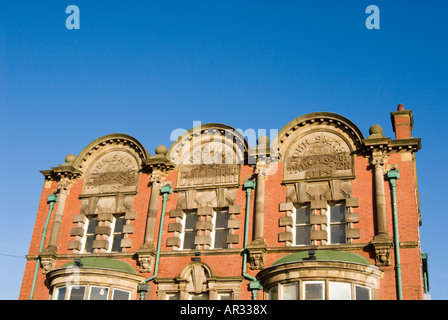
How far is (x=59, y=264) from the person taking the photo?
27562 mm

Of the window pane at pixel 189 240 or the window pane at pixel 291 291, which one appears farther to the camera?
the window pane at pixel 189 240

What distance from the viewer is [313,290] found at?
22.1 metres

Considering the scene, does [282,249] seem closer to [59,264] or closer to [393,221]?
[393,221]

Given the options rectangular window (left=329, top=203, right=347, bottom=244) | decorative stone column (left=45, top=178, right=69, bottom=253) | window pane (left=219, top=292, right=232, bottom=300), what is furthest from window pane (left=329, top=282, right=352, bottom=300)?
decorative stone column (left=45, top=178, right=69, bottom=253)

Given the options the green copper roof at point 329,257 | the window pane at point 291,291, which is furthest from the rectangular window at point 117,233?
the window pane at point 291,291

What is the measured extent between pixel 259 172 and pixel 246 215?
2.16 meters

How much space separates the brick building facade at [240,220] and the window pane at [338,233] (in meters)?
0.05

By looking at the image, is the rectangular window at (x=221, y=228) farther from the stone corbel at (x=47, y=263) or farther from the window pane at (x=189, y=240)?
the stone corbel at (x=47, y=263)

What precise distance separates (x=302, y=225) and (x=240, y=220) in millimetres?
2824

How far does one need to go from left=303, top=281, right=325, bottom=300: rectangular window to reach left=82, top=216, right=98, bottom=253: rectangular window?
36.8 ft

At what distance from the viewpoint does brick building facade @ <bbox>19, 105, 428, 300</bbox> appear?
23078 millimetres

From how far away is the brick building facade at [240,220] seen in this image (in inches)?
909
